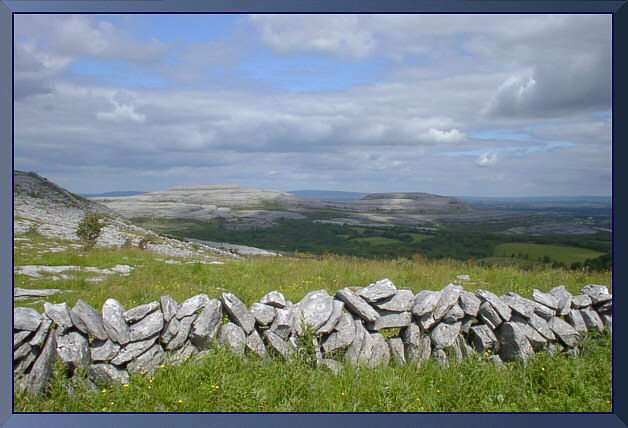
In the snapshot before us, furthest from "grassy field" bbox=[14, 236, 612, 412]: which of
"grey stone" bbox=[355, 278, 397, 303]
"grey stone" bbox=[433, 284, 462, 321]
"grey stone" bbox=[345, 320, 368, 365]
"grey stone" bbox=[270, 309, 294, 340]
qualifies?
"grey stone" bbox=[355, 278, 397, 303]

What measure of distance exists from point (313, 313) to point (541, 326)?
10.7 ft

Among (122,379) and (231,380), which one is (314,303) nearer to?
(231,380)

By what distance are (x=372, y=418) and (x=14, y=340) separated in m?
3.83

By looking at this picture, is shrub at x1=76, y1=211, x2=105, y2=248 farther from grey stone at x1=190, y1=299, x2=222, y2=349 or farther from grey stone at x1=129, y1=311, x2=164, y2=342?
grey stone at x1=190, y1=299, x2=222, y2=349

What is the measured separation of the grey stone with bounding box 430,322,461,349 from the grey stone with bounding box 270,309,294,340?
1.97 metres

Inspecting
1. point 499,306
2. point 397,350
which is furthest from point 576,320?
point 397,350

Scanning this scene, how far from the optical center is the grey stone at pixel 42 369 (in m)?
4.45

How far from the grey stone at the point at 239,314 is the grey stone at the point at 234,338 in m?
0.07

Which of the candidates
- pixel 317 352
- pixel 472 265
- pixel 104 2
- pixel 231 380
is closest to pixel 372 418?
pixel 317 352

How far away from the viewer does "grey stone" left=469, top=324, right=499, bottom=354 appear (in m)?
5.84

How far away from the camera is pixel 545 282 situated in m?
10.5

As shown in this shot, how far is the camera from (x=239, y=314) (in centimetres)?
530

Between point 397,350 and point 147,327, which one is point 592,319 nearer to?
point 397,350

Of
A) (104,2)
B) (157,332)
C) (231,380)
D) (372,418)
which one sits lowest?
(372,418)
